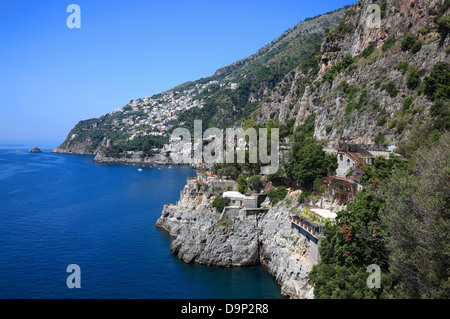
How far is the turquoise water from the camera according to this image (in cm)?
2605

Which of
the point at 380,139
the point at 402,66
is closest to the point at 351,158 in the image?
the point at 380,139

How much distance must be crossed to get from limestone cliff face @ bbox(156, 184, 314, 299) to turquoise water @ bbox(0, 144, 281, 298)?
0.94 metres

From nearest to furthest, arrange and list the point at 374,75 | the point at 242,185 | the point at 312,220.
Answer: the point at 312,220
the point at 242,185
the point at 374,75

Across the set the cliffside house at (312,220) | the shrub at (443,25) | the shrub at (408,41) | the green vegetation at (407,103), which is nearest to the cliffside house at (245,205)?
the cliffside house at (312,220)

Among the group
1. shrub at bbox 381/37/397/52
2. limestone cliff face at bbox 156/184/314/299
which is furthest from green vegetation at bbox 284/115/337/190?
shrub at bbox 381/37/397/52

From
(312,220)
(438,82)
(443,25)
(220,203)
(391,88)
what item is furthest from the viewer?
(391,88)

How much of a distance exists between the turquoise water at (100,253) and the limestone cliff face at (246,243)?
36.8 inches

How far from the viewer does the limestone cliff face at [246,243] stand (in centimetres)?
2643

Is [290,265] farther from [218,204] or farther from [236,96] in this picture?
[236,96]

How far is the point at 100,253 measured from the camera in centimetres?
3391

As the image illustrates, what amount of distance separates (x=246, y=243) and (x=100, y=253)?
14.3 meters

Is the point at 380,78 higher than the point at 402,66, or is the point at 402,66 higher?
the point at 402,66

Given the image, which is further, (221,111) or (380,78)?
(221,111)

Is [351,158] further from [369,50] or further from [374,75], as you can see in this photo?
[369,50]
